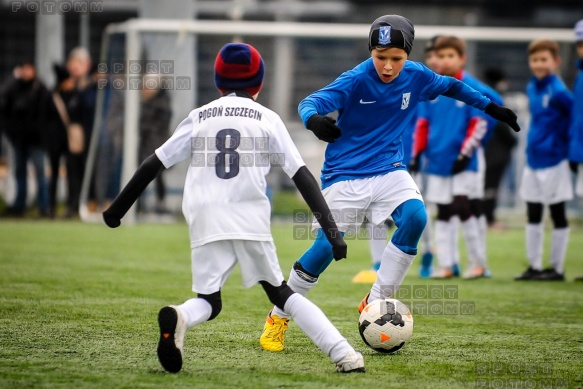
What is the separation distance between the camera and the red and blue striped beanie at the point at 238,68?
17.5ft

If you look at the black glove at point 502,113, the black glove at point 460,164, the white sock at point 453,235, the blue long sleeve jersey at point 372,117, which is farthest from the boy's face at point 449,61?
the blue long sleeve jersey at point 372,117

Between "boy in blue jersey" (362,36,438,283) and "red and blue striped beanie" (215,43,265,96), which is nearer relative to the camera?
"red and blue striped beanie" (215,43,265,96)

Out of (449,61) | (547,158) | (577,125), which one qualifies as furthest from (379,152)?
(547,158)

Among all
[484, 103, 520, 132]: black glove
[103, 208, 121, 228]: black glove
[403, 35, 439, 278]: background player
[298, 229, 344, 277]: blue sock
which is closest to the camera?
[103, 208, 121, 228]: black glove

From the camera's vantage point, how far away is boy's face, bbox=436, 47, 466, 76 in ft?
31.6

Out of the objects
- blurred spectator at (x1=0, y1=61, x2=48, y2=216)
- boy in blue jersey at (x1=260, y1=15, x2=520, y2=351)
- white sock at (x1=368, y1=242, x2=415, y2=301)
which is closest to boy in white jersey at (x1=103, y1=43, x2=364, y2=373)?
boy in blue jersey at (x1=260, y1=15, x2=520, y2=351)

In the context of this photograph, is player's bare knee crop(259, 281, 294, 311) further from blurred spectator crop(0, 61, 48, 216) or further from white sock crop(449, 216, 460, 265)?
blurred spectator crop(0, 61, 48, 216)

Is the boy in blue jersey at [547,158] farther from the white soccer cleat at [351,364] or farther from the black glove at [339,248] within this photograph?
the black glove at [339,248]

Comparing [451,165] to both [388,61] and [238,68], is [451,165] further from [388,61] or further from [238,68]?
[238,68]

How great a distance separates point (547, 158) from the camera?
34.2 feet

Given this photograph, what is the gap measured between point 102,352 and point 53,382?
83 centimetres

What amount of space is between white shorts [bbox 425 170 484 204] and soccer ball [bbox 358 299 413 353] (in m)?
4.20

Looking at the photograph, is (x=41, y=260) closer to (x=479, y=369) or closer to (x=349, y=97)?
(x=349, y=97)

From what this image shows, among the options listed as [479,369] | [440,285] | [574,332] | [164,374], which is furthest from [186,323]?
[440,285]
